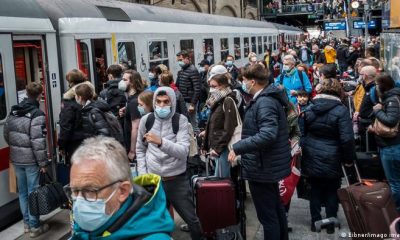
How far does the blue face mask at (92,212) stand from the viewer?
2.07 meters

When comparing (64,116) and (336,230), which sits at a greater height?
(64,116)

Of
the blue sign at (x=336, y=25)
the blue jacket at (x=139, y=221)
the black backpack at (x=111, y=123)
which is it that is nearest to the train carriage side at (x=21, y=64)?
the black backpack at (x=111, y=123)

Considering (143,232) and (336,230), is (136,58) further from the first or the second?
(143,232)

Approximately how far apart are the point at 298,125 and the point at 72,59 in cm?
362

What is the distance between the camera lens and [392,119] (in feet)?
15.5

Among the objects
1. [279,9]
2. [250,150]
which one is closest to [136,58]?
[250,150]

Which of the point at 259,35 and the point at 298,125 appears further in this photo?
the point at 259,35

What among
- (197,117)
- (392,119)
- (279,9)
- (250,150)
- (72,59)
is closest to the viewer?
(250,150)

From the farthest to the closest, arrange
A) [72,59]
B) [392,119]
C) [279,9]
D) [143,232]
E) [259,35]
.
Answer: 1. [279,9]
2. [259,35]
3. [72,59]
4. [392,119]
5. [143,232]

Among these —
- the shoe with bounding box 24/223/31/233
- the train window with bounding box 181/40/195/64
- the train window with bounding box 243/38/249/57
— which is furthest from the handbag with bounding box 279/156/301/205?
the train window with bounding box 243/38/249/57

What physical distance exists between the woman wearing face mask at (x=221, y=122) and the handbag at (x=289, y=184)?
0.54 meters

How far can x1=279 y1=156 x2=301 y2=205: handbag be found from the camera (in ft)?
15.5

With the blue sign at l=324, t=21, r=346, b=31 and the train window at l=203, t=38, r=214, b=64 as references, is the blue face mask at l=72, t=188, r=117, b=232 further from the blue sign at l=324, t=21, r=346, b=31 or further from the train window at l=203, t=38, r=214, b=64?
the blue sign at l=324, t=21, r=346, b=31

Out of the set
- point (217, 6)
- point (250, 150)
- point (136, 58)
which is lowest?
point (250, 150)
